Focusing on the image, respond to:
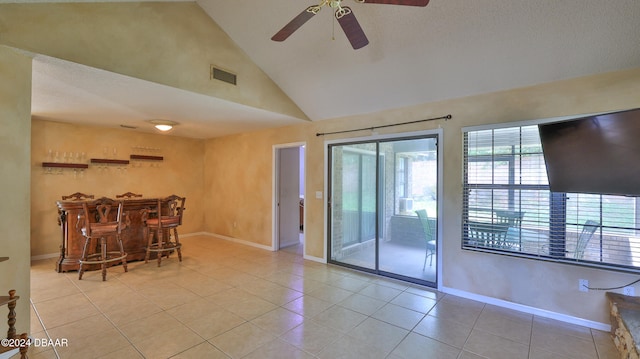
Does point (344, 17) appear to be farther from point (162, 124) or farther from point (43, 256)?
point (43, 256)

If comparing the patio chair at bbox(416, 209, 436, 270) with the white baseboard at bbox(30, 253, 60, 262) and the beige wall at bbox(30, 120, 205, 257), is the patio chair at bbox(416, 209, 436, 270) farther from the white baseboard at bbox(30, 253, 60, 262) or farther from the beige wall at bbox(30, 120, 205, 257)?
the white baseboard at bbox(30, 253, 60, 262)

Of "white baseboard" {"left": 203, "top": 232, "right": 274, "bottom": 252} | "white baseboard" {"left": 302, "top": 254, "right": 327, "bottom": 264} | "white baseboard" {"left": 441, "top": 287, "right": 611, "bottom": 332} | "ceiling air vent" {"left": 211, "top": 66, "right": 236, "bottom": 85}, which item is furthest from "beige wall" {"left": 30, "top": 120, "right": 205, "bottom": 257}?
"white baseboard" {"left": 441, "top": 287, "right": 611, "bottom": 332}

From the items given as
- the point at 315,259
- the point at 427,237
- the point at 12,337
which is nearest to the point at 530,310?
the point at 427,237

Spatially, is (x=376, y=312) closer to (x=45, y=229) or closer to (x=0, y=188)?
(x=0, y=188)

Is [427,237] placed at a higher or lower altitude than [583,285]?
higher

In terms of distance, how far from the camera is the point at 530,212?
3.04 metres

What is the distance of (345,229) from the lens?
469 centimetres

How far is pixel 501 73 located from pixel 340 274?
3.29 meters

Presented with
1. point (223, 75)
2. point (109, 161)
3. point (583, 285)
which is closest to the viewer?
point (583, 285)

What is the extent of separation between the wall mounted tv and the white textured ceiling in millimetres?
660

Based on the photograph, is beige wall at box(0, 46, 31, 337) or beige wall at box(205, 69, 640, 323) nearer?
beige wall at box(0, 46, 31, 337)

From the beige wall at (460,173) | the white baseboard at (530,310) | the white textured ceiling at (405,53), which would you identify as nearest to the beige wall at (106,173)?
the white textured ceiling at (405,53)

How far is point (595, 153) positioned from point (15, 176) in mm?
4849

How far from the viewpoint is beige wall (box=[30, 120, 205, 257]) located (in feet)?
16.0
